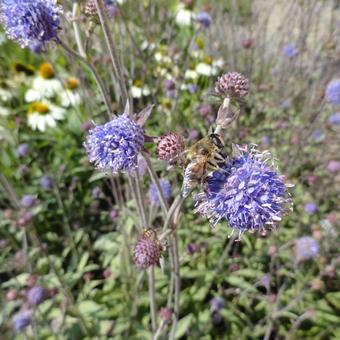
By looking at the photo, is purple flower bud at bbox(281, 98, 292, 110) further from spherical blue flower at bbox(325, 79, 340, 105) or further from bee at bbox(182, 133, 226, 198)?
bee at bbox(182, 133, 226, 198)

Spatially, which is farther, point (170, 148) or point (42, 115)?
point (42, 115)

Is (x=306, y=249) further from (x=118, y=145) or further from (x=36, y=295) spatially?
(x=118, y=145)

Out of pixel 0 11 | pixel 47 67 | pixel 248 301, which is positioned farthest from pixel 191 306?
pixel 47 67

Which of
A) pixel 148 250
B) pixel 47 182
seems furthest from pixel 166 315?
pixel 47 182

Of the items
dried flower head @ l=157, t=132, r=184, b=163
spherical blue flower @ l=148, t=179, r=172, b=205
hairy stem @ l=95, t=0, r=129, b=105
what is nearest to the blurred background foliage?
spherical blue flower @ l=148, t=179, r=172, b=205

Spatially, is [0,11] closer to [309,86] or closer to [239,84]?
[239,84]

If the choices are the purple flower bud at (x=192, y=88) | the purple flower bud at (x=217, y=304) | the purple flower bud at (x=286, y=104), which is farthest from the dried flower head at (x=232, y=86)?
the purple flower bud at (x=286, y=104)
